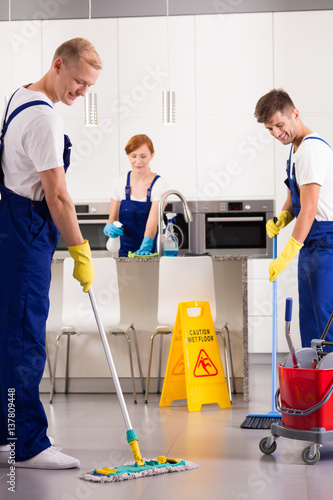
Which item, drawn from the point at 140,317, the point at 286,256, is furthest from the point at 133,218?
the point at 286,256

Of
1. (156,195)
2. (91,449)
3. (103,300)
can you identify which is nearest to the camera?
(91,449)

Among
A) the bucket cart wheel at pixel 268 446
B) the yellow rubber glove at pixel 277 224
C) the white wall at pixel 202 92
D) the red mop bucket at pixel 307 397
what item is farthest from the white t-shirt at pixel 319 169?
the white wall at pixel 202 92

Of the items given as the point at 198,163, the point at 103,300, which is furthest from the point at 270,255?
the point at 103,300

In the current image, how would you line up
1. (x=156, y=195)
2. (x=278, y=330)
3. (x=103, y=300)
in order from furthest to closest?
(x=278, y=330)
(x=156, y=195)
(x=103, y=300)

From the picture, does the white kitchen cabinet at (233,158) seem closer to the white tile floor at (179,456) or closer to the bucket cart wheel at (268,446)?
the white tile floor at (179,456)

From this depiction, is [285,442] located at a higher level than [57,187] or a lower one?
lower

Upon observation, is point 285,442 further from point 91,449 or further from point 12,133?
point 12,133

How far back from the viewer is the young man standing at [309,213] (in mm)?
3049

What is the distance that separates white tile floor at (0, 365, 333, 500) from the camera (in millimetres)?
2275

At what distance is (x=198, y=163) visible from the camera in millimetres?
5715

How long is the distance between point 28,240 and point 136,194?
2728 mm

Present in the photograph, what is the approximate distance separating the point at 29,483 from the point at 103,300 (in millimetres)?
1848

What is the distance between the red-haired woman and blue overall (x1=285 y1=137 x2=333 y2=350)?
195 cm

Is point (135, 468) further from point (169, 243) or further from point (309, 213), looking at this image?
point (169, 243)
